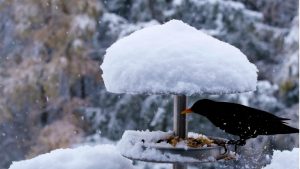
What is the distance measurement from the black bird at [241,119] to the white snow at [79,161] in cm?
26

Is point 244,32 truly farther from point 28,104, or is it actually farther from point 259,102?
point 28,104

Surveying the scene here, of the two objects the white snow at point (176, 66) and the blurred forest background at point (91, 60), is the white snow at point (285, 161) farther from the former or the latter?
the blurred forest background at point (91, 60)

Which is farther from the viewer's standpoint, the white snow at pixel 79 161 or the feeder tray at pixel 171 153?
the white snow at pixel 79 161

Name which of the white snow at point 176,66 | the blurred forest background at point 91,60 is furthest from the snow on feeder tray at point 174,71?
the blurred forest background at point 91,60

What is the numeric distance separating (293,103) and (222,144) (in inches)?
125

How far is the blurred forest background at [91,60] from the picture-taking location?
13.6 feet

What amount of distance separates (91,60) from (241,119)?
3172 mm

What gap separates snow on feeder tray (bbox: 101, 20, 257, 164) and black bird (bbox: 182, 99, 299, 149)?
0.06 m

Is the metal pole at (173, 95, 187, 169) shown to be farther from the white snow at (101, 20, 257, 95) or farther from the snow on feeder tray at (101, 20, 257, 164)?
the white snow at (101, 20, 257, 95)

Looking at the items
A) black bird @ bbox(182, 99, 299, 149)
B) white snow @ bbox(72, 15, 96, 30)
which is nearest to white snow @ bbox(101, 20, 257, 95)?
black bird @ bbox(182, 99, 299, 149)

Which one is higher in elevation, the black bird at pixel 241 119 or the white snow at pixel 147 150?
the black bird at pixel 241 119

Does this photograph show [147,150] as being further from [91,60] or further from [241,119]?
[91,60]

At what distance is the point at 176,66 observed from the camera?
1063mm

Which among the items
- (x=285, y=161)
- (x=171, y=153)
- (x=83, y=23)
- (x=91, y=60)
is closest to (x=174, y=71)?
(x=171, y=153)
